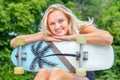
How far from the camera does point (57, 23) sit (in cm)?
311

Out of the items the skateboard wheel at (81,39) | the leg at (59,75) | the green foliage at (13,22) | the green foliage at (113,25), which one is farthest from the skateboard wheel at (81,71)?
the green foliage at (113,25)

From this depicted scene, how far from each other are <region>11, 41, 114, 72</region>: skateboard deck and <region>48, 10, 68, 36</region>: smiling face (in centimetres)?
9

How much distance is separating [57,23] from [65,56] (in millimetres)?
242

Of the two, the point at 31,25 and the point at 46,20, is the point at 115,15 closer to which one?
the point at 31,25

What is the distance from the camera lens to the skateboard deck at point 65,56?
313cm

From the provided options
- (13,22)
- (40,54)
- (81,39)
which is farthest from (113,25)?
(81,39)

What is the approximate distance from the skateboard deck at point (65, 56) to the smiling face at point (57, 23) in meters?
0.09

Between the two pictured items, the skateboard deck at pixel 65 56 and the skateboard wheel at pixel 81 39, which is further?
the skateboard deck at pixel 65 56

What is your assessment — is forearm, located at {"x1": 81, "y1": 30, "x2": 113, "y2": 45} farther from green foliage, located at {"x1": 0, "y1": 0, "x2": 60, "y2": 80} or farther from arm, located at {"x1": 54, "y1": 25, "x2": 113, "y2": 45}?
green foliage, located at {"x1": 0, "y1": 0, "x2": 60, "y2": 80}

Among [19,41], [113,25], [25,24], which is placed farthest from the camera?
[113,25]

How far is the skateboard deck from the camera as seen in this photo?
313cm

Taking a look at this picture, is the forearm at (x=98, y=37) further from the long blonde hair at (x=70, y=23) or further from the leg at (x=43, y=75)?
the leg at (x=43, y=75)

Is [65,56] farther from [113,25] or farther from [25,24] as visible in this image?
[113,25]

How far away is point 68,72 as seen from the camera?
3.12 meters
